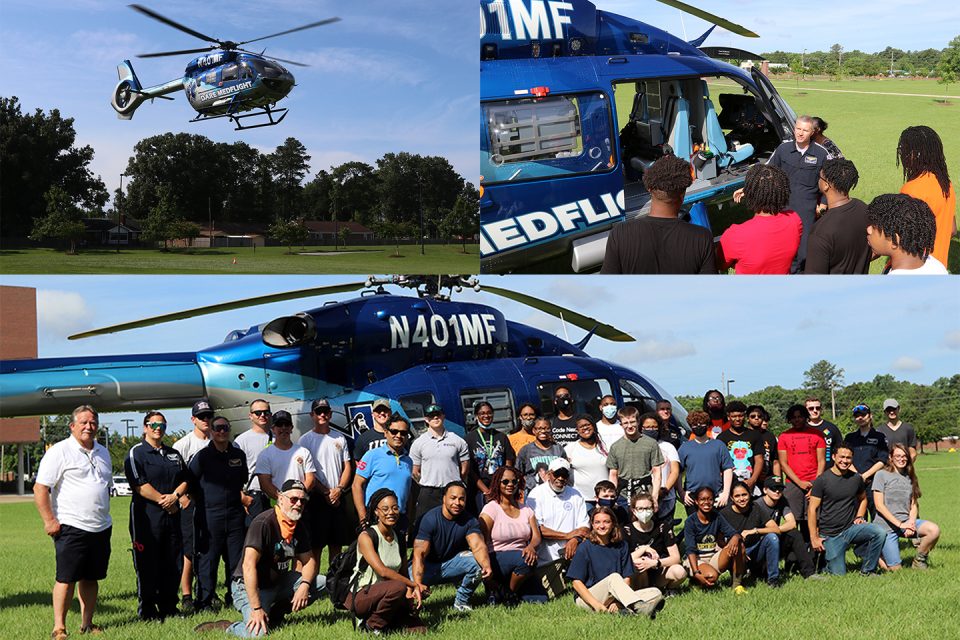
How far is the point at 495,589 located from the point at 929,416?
7009 centimetres

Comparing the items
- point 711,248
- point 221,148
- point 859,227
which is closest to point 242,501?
point 221,148

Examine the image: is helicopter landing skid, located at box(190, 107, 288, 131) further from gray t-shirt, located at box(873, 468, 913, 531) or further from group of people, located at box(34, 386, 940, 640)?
gray t-shirt, located at box(873, 468, 913, 531)

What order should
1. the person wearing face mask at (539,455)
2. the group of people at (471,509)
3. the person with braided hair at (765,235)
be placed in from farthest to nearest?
the person wearing face mask at (539,455)
the group of people at (471,509)
the person with braided hair at (765,235)

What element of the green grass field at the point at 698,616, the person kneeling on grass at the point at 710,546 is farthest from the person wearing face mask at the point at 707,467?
the green grass field at the point at 698,616

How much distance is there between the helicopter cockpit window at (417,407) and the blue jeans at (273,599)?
2690 mm

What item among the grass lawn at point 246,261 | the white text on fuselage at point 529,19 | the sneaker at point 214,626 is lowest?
the sneaker at point 214,626

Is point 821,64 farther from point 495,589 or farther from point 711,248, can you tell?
point 495,589

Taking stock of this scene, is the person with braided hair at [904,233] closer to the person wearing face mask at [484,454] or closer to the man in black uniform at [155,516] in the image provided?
the person wearing face mask at [484,454]

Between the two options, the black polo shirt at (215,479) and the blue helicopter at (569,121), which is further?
the black polo shirt at (215,479)

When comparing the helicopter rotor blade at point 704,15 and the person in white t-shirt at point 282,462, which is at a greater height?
the helicopter rotor blade at point 704,15

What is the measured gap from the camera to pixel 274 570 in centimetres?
658

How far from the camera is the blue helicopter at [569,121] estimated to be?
6.94m

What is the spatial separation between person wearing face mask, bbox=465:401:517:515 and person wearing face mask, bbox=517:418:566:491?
0.18 metres

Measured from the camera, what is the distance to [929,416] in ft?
229
